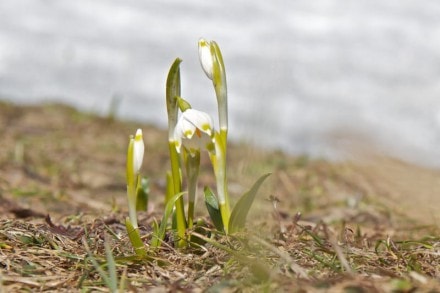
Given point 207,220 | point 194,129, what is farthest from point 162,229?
point 207,220

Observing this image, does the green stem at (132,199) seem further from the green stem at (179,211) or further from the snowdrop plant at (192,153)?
the green stem at (179,211)

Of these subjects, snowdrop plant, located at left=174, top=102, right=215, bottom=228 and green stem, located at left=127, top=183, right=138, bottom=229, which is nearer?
snowdrop plant, located at left=174, top=102, right=215, bottom=228

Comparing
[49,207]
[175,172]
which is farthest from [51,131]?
[175,172]

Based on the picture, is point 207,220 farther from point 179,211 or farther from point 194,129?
point 194,129

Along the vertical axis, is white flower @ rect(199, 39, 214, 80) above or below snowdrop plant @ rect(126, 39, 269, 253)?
above

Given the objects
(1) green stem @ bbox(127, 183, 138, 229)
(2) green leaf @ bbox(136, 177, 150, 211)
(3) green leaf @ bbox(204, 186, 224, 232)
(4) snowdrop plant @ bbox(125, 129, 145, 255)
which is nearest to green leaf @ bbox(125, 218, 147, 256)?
(4) snowdrop plant @ bbox(125, 129, 145, 255)

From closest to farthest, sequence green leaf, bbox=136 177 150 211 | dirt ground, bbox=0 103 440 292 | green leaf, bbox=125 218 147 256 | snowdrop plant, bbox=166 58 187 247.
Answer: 1. dirt ground, bbox=0 103 440 292
2. green leaf, bbox=125 218 147 256
3. snowdrop plant, bbox=166 58 187 247
4. green leaf, bbox=136 177 150 211

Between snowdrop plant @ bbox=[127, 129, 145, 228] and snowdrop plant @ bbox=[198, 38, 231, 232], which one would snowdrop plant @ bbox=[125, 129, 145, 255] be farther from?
snowdrop plant @ bbox=[198, 38, 231, 232]
